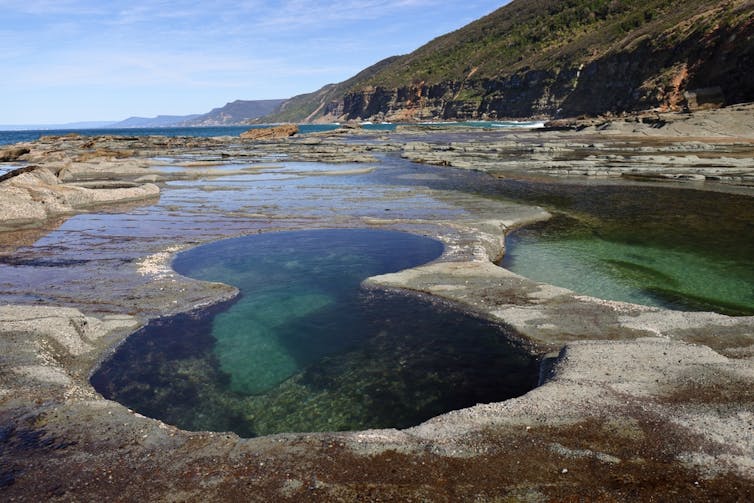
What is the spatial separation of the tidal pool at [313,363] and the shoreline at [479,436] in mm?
1001

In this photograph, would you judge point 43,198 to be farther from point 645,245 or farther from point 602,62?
point 602,62

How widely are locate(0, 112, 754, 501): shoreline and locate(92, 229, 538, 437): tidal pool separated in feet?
3.28

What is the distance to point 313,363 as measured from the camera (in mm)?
12000

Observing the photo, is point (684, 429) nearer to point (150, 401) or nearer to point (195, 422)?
point (195, 422)

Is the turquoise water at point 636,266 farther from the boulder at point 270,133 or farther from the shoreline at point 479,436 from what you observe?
the boulder at point 270,133

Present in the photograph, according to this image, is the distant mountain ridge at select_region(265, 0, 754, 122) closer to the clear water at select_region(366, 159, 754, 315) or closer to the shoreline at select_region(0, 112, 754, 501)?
the clear water at select_region(366, 159, 754, 315)

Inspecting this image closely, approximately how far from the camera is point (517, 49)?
6816 inches

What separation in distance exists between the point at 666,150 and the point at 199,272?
5324cm

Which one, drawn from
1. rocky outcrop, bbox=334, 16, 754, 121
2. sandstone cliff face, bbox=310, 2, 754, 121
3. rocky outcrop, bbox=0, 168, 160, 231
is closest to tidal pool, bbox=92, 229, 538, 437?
rocky outcrop, bbox=0, 168, 160, 231

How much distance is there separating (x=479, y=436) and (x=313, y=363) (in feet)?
17.6

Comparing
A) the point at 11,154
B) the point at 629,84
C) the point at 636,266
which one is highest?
the point at 629,84

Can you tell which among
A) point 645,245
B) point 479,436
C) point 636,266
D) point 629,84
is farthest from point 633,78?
point 479,436

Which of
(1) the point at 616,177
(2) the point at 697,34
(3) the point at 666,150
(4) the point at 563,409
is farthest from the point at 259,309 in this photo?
(2) the point at 697,34

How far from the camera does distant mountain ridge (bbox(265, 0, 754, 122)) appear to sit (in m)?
81.0
